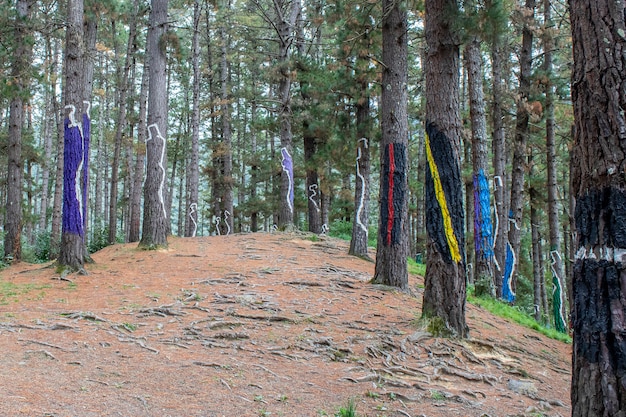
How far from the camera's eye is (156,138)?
37.3 ft

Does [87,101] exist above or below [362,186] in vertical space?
above

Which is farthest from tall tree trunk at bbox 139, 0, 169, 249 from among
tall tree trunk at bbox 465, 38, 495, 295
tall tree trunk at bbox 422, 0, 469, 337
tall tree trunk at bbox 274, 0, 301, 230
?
tall tree trunk at bbox 465, 38, 495, 295

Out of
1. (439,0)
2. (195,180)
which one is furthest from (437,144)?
(195,180)

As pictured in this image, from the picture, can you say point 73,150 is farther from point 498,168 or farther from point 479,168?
point 498,168

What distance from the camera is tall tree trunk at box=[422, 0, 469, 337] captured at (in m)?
5.99

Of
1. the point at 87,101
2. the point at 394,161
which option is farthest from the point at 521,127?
the point at 87,101

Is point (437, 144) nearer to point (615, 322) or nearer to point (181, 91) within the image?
point (615, 322)

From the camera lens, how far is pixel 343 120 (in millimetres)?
13391

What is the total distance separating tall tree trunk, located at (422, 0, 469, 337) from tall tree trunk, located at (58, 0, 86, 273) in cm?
638

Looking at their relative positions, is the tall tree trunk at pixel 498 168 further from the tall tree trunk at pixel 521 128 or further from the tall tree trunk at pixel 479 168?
the tall tree trunk at pixel 479 168

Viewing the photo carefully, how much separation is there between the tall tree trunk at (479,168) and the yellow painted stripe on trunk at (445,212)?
190 inches

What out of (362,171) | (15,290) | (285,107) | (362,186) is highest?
(285,107)

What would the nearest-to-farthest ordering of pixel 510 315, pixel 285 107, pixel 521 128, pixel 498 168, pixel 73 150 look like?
pixel 73 150 → pixel 510 315 → pixel 498 168 → pixel 521 128 → pixel 285 107

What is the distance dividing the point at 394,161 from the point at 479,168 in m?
2.95
